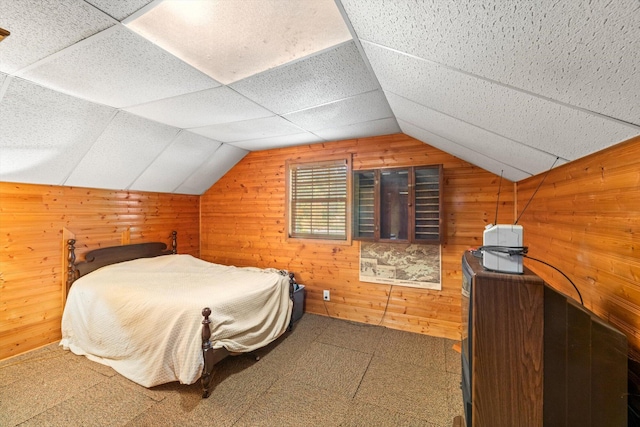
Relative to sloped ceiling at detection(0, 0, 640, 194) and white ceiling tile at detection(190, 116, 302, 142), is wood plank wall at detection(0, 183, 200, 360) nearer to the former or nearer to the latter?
sloped ceiling at detection(0, 0, 640, 194)

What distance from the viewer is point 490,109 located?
1324 millimetres

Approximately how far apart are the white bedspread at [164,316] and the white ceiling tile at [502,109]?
2.18 m

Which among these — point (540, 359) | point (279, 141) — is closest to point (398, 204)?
point (279, 141)

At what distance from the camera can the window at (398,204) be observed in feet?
9.32

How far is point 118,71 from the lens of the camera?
5.40 feet

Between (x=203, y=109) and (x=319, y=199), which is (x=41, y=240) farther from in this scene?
(x=319, y=199)

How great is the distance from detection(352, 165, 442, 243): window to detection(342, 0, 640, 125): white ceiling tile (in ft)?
6.14

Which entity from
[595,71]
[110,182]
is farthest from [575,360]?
[110,182]

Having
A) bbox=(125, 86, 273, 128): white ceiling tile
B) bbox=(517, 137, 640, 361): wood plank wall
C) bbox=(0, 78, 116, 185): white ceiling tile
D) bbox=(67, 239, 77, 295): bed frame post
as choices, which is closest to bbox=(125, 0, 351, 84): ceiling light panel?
bbox=(125, 86, 273, 128): white ceiling tile

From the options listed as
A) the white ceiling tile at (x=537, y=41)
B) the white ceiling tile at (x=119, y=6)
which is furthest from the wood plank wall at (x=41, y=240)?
the white ceiling tile at (x=537, y=41)

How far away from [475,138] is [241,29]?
5.62 ft

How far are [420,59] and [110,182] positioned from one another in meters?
3.66

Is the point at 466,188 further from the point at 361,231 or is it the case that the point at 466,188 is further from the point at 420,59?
the point at 420,59

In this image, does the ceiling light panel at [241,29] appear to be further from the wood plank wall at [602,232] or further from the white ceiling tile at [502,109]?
the wood plank wall at [602,232]
